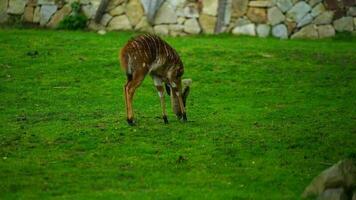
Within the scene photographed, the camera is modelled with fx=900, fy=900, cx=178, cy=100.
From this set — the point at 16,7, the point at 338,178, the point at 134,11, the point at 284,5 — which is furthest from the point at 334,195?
the point at 16,7

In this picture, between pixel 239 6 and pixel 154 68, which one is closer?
pixel 154 68

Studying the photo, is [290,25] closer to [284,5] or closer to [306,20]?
[306,20]

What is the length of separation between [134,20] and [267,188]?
43.9 feet

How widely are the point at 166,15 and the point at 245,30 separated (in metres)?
2.12

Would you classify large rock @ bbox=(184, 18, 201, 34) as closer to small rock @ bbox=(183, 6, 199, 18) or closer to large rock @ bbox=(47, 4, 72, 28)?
small rock @ bbox=(183, 6, 199, 18)

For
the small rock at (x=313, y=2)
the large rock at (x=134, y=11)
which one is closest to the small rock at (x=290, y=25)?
the small rock at (x=313, y=2)

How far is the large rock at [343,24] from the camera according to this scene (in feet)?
76.6

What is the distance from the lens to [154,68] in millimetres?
14930

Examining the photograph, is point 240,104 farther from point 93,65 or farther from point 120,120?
point 93,65

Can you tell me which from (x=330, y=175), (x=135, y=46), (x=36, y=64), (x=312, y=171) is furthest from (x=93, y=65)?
(x=330, y=175)

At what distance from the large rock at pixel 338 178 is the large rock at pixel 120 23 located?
46.5 feet

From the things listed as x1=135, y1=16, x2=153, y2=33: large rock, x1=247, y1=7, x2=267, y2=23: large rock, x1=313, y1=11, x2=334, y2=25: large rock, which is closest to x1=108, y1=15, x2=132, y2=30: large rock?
x1=135, y1=16, x2=153, y2=33: large rock

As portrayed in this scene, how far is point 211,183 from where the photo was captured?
36.9 feet

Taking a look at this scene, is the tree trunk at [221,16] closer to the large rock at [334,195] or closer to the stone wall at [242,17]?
the stone wall at [242,17]
